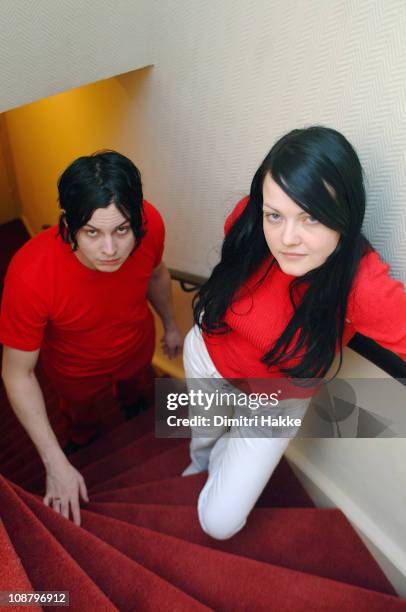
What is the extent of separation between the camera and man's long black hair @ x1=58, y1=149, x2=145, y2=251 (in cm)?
159

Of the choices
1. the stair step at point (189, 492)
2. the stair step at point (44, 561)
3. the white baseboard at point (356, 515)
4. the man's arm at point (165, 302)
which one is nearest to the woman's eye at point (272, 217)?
the stair step at point (44, 561)

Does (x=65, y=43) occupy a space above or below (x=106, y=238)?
above

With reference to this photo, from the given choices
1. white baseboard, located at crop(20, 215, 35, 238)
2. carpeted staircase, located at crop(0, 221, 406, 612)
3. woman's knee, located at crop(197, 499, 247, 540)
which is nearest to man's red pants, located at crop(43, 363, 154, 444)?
carpeted staircase, located at crop(0, 221, 406, 612)

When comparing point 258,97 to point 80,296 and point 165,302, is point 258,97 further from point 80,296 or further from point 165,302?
point 165,302

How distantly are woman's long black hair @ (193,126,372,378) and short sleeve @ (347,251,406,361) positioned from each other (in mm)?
26

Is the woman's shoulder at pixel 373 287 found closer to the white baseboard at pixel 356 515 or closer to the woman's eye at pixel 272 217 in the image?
the woman's eye at pixel 272 217

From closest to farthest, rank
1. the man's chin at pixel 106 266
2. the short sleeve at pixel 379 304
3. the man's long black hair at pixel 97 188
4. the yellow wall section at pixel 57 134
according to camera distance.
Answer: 1. the short sleeve at pixel 379 304
2. the man's long black hair at pixel 97 188
3. the man's chin at pixel 106 266
4. the yellow wall section at pixel 57 134

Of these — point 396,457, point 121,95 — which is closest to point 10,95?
point 121,95

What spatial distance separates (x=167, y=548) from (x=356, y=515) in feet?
2.18

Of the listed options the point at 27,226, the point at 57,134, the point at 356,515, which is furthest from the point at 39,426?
the point at 27,226

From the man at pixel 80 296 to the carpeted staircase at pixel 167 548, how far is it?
0.96ft

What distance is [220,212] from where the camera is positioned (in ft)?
6.84

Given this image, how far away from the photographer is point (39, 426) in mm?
1937

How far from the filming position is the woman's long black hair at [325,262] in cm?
115
